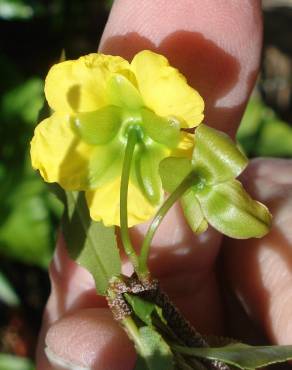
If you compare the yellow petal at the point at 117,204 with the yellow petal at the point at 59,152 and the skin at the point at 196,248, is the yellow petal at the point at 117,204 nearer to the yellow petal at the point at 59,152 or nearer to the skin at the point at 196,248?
the yellow petal at the point at 59,152

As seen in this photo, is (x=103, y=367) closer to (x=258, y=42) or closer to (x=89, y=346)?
(x=89, y=346)

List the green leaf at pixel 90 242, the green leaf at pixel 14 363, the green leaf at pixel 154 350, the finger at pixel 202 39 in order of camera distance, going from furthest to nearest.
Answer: the green leaf at pixel 14 363, the finger at pixel 202 39, the green leaf at pixel 90 242, the green leaf at pixel 154 350

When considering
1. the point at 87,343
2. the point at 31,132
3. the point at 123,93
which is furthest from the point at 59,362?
the point at 31,132

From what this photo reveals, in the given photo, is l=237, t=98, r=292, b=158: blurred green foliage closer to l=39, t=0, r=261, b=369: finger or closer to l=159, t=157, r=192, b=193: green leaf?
l=39, t=0, r=261, b=369: finger

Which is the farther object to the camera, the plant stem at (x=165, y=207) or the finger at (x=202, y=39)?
the finger at (x=202, y=39)

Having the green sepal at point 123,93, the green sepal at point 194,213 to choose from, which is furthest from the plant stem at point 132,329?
the green sepal at point 123,93

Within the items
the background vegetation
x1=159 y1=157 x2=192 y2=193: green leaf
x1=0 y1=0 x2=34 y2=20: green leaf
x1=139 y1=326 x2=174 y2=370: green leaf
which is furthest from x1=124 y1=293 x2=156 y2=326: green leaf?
x1=0 y1=0 x2=34 y2=20: green leaf
